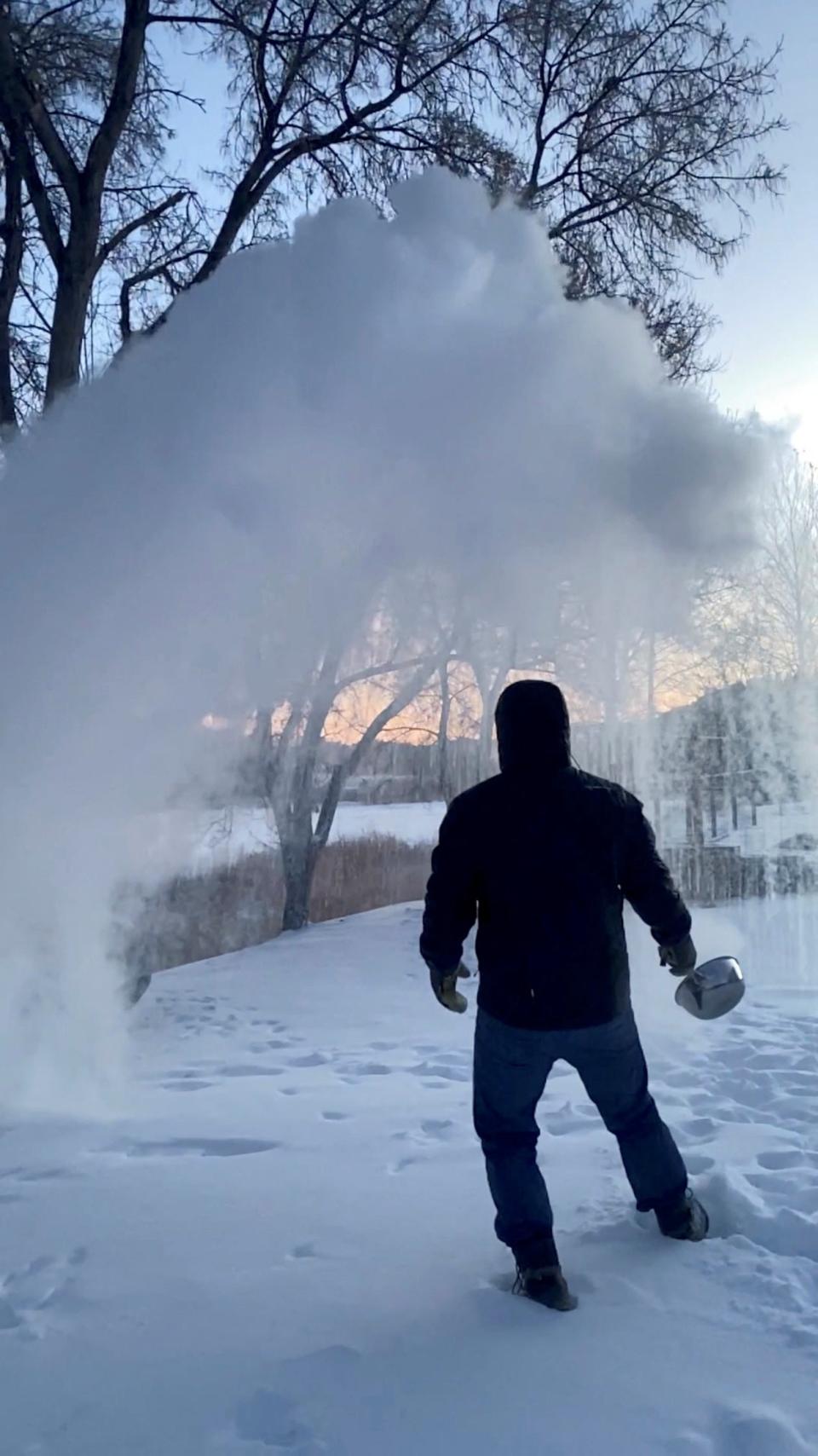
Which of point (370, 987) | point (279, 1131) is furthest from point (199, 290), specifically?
point (370, 987)

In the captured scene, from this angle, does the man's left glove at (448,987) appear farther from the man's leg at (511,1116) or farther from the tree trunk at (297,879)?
the tree trunk at (297,879)

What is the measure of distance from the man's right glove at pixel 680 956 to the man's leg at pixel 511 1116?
1.48 feet

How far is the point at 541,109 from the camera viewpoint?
317 inches

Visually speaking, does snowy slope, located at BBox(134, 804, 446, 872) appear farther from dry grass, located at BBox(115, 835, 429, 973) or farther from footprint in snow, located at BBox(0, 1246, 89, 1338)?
footprint in snow, located at BBox(0, 1246, 89, 1338)

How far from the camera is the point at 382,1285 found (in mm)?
2520

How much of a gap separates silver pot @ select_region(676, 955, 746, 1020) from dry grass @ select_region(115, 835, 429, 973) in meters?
2.97

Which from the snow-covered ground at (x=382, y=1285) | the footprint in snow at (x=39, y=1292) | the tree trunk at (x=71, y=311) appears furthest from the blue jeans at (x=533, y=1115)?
the tree trunk at (x=71, y=311)

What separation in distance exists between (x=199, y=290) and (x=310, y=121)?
12.3 feet

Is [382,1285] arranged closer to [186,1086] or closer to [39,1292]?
[39,1292]

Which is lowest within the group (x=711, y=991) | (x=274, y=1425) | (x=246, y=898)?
(x=274, y=1425)

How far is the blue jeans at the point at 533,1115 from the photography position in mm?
2477

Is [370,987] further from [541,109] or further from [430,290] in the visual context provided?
[541,109]

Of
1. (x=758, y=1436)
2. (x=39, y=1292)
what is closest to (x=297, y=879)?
(x=39, y=1292)

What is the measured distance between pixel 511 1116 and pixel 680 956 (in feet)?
2.07
